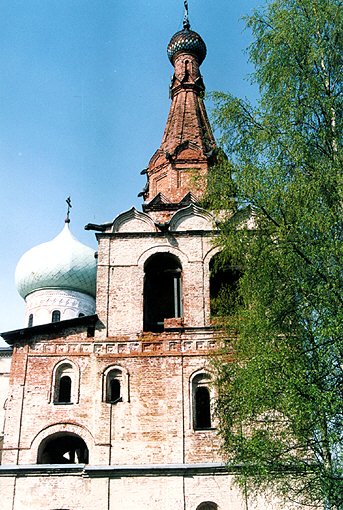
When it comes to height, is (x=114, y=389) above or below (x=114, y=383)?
below

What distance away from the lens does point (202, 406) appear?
13.9m

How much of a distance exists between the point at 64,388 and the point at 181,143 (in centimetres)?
743

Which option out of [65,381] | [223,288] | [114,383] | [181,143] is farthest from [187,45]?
[65,381]

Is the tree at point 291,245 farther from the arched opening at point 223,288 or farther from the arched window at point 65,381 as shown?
the arched window at point 65,381

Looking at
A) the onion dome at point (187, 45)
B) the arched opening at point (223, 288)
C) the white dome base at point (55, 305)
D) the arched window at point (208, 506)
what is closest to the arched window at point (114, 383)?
the arched opening at point (223, 288)

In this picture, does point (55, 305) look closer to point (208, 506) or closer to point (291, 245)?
point (208, 506)

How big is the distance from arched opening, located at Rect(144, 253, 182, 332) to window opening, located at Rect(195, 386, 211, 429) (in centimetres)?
191

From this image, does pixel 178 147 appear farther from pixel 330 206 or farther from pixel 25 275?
pixel 330 206

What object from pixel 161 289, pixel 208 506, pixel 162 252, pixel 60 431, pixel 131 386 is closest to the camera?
pixel 208 506

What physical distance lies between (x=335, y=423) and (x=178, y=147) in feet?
36.3

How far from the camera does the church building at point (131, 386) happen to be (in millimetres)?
12641

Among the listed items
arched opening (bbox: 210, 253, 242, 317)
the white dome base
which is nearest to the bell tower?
arched opening (bbox: 210, 253, 242, 317)

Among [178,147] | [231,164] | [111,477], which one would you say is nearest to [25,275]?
[178,147]

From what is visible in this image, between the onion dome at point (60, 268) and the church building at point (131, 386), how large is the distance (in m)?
5.37
